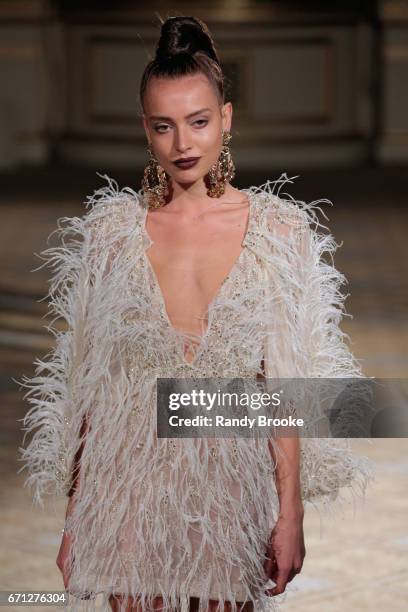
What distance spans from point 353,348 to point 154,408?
16.8 ft

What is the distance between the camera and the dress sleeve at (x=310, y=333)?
209 cm

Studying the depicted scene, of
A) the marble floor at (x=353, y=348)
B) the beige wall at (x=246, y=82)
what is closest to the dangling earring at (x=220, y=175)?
the marble floor at (x=353, y=348)

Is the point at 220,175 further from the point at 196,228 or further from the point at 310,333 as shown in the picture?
the point at 310,333

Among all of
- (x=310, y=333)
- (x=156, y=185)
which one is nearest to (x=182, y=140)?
(x=156, y=185)

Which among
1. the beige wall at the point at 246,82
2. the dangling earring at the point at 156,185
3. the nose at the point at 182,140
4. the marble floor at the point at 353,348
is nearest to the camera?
the nose at the point at 182,140

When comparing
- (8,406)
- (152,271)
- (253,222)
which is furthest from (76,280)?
(8,406)

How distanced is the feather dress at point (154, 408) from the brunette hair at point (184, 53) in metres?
0.22

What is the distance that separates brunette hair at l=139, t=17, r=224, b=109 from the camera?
80.0 inches

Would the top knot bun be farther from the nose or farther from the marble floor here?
the marble floor

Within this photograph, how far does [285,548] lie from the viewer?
204cm

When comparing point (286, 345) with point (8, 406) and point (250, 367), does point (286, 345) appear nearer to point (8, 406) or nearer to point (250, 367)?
point (250, 367)

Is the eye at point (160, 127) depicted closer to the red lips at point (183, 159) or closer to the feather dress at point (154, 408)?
the red lips at point (183, 159)

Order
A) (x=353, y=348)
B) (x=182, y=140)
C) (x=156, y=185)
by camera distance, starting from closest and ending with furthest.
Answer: (x=182, y=140)
(x=156, y=185)
(x=353, y=348)

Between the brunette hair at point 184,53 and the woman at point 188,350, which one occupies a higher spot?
the brunette hair at point 184,53
